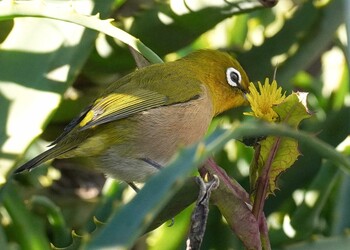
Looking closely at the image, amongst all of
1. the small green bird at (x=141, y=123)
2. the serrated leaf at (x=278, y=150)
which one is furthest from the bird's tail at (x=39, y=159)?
the serrated leaf at (x=278, y=150)

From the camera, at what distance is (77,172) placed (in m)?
2.04

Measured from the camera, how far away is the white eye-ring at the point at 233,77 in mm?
1695

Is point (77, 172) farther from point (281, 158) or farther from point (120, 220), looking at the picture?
point (120, 220)

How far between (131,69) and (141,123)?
0.37m

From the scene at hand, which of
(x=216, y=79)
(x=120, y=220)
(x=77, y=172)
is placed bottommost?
(x=77, y=172)

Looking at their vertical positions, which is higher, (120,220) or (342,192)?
(120,220)

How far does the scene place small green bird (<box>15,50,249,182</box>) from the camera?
144cm

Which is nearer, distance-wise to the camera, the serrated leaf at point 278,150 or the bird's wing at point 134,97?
the serrated leaf at point 278,150

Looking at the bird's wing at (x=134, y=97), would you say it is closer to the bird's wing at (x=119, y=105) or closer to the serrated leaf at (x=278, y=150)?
the bird's wing at (x=119, y=105)

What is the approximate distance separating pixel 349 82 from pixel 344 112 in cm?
25

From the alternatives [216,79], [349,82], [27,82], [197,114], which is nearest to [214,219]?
[197,114]

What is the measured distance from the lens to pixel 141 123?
4.95ft

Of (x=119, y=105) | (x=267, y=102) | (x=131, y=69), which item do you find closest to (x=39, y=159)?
(x=119, y=105)

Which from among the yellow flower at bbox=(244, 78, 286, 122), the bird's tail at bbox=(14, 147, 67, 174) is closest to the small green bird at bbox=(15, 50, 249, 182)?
the bird's tail at bbox=(14, 147, 67, 174)
